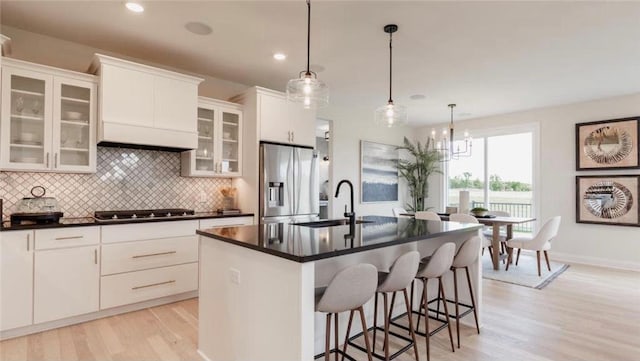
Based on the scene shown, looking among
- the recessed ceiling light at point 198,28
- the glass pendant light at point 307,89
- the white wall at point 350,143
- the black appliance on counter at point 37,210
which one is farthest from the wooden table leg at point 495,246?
the black appliance on counter at point 37,210

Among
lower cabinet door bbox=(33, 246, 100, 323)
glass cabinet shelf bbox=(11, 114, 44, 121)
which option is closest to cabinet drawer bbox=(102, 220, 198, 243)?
lower cabinet door bbox=(33, 246, 100, 323)

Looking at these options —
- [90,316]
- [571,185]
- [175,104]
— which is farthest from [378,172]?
[90,316]

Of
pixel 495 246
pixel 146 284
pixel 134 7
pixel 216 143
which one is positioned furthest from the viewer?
pixel 495 246

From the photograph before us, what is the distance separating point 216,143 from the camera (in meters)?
4.16

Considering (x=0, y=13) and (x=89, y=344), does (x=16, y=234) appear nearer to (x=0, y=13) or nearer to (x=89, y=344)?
(x=89, y=344)

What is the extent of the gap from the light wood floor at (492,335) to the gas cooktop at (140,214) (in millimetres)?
902

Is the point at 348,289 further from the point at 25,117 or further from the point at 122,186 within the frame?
the point at 25,117

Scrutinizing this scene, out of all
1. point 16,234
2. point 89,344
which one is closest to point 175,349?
point 89,344

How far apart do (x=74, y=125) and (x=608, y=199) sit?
714cm

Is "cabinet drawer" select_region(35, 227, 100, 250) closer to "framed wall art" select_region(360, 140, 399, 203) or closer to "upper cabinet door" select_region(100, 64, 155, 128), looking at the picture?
"upper cabinet door" select_region(100, 64, 155, 128)

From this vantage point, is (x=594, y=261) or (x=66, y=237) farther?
(x=594, y=261)

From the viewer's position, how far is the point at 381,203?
6871 millimetres

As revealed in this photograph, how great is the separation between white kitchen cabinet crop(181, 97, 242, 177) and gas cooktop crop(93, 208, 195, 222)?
1.49 ft

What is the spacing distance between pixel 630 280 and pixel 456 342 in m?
3.48
